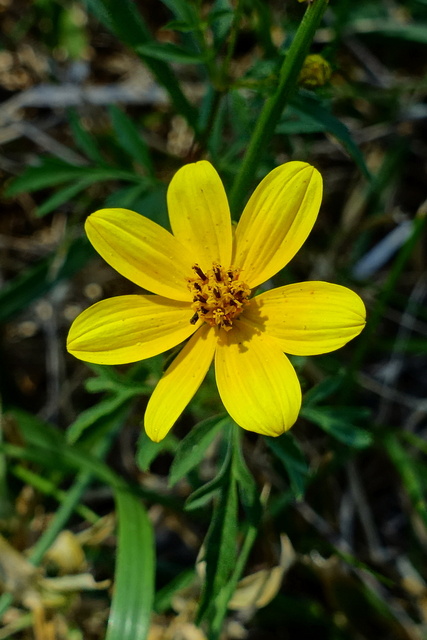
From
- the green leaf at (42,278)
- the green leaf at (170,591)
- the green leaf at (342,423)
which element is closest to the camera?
the green leaf at (342,423)

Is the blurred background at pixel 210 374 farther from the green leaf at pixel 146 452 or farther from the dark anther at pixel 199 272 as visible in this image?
the dark anther at pixel 199 272

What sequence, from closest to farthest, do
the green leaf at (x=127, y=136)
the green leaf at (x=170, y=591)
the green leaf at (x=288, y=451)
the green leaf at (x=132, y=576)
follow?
the green leaf at (x=288, y=451) < the green leaf at (x=132, y=576) < the green leaf at (x=170, y=591) < the green leaf at (x=127, y=136)

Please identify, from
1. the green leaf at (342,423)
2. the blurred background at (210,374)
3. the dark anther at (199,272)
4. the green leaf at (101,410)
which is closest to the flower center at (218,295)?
the dark anther at (199,272)

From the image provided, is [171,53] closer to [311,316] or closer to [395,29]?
[311,316]

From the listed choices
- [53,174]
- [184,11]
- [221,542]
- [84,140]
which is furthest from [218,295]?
[84,140]

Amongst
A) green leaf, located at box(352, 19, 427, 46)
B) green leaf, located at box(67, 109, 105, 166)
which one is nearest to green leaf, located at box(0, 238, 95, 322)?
green leaf, located at box(67, 109, 105, 166)

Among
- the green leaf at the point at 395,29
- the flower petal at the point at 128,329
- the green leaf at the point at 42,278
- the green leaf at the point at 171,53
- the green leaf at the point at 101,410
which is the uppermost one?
the green leaf at the point at 395,29
